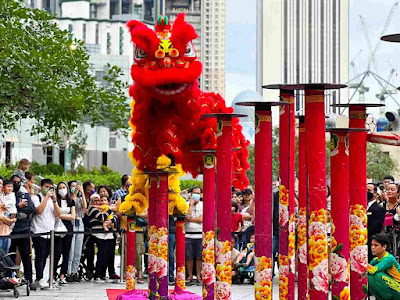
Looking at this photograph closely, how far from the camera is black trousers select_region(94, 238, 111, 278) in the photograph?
13977mm

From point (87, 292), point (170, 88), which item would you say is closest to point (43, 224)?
point (87, 292)

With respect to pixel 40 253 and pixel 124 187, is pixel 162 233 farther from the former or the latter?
pixel 124 187

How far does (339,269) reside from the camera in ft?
23.9

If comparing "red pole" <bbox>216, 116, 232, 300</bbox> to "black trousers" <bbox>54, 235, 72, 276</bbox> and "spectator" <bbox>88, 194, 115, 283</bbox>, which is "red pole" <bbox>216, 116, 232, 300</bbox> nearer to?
"black trousers" <bbox>54, 235, 72, 276</bbox>

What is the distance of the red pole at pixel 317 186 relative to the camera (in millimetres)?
6984

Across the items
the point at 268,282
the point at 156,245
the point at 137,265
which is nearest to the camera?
the point at 268,282

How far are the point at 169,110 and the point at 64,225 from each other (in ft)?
14.7

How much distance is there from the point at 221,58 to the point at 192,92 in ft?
494

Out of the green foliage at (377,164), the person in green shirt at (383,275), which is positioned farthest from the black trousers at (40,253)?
the green foliage at (377,164)

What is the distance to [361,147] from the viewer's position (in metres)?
7.68

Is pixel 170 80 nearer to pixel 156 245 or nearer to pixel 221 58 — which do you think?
pixel 156 245

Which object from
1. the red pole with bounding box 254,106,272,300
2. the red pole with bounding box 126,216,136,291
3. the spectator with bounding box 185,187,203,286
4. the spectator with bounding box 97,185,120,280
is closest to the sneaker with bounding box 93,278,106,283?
the spectator with bounding box 97,185,120,280

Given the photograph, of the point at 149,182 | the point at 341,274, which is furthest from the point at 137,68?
the point at 341,274

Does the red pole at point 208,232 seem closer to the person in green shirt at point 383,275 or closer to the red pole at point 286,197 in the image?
the red pole at point 286,197
